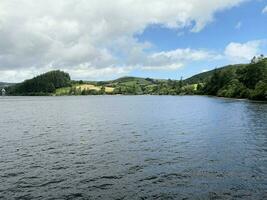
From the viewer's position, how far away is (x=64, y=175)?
104ft

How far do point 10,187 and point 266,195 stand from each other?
66.3 ft

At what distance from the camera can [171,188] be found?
27.7 m

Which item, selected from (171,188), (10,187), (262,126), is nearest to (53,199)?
(10,187)

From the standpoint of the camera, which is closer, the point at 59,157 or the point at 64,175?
the point at 64,175

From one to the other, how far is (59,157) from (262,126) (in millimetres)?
42049

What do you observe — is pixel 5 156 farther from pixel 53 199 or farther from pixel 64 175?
pixel 53 199

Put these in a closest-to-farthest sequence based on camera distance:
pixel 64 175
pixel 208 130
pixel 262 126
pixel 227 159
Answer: pixel 64 175
pixel 227 159
pixel 208 130
pixel 262 126

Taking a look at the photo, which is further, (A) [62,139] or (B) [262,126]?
(B) [262,126]

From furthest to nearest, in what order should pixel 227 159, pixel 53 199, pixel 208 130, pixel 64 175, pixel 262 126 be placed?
pixel 262 126, pixel 208 130, pixel 227 159, pixel 64 175, pixel 53 199

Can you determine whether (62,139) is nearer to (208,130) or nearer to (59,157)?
(59,157)

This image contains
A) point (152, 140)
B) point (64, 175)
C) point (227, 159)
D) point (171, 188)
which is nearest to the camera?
point (171, 188)

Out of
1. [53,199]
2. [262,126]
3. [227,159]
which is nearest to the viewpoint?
[53,199]

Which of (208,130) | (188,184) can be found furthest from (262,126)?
(188,184)

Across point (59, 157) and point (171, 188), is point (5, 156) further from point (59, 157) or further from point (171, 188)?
point (171, 188)
